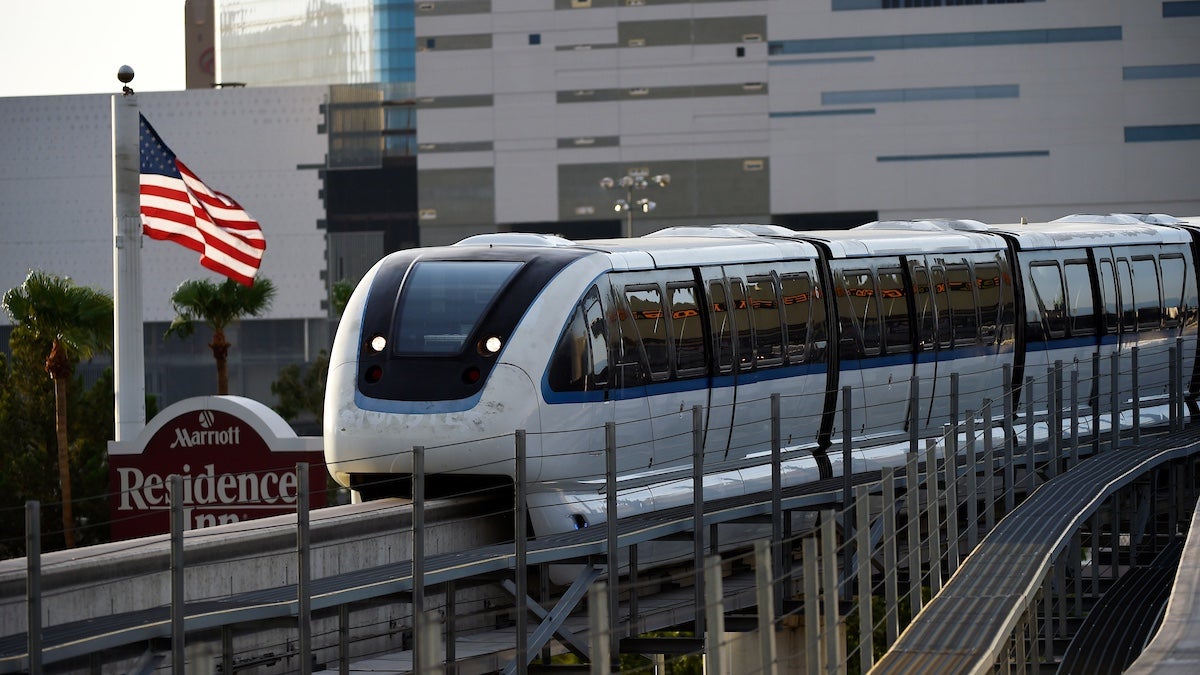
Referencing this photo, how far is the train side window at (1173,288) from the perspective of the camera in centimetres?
2762

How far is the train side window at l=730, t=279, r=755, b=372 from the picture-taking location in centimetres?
1898

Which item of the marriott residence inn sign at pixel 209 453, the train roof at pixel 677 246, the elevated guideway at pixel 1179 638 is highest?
the train roof at pixel 677 246

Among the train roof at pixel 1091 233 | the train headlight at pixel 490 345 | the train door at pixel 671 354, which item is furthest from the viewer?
the train roof at pixel 1091 233

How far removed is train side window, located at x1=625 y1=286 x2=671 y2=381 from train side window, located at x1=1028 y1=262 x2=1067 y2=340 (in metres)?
8.10

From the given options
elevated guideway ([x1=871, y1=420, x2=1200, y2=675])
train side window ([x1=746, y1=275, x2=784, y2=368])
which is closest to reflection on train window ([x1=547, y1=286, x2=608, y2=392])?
train side window ([x1=746, y1=275, x2=784, y2=368])

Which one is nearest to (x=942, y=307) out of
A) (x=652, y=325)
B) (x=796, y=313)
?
(x=796, y=313)

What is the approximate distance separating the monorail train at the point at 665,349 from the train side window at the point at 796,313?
0.07ft

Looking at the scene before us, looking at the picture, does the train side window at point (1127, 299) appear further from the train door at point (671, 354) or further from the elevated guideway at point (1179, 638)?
the elevated guideway at point (1179, 638)

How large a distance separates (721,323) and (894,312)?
369 cm

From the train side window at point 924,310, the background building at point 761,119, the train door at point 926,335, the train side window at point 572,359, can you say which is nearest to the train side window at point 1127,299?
the train door at point 926,335

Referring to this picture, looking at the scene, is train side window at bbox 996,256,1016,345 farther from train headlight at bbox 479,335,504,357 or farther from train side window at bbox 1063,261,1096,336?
train headlight at bbox 479,335,504,357

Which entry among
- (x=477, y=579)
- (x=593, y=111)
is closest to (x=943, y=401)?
(x=477, y=579)

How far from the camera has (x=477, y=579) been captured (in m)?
14.5

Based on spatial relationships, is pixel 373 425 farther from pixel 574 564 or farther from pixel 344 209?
pixel 344 209
